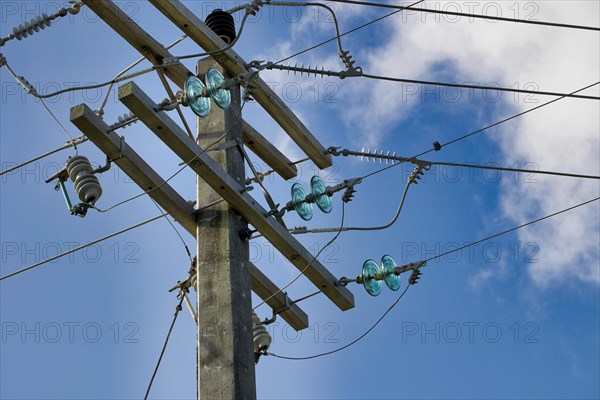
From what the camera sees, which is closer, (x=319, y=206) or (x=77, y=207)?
(x=77, y=207)

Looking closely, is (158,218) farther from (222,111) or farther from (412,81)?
(412,81)

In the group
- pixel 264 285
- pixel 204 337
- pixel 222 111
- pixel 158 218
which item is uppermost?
pixel 222 111

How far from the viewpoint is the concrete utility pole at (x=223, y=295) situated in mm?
7758

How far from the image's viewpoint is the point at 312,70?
30.7 ft

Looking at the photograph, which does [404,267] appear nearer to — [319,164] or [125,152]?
[319,164]

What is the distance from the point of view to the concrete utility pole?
305 inches

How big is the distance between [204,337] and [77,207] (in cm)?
145

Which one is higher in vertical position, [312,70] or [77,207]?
[312,70]

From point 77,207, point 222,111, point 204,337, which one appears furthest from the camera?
point 222,111

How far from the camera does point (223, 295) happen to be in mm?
8078

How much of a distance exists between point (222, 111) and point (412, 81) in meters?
1.63

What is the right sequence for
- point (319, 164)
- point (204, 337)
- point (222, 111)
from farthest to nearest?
point (319, 164), point (222, 111), point (204, 337)

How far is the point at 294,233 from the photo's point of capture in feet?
31.2

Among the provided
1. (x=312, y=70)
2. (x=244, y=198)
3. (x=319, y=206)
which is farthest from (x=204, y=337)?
(x=312, y=70)
